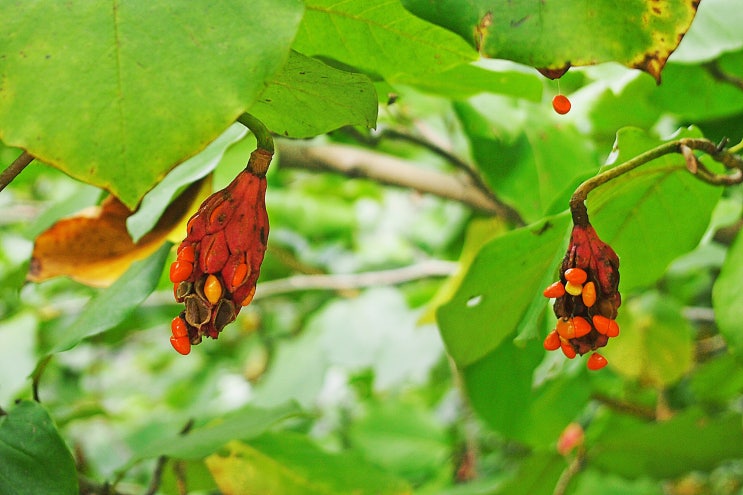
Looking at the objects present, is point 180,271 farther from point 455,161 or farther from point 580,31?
point 455,161

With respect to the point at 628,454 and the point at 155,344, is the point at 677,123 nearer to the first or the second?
the point at 628,454

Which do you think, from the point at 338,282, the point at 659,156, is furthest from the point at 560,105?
the point at 338,282

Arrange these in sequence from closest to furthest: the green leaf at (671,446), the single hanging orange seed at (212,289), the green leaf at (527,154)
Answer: the single hanging orange seed at (212,289), the green leaf at (527,154), the green leaf at (671,446)

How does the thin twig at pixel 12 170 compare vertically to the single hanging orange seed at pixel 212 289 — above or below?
above

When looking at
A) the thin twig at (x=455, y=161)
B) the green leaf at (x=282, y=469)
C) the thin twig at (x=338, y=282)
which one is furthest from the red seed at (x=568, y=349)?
the thin twig at (x=338, y=282)

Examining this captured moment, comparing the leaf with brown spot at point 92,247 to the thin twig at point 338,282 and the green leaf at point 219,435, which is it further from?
the thin twig at point 338,282
